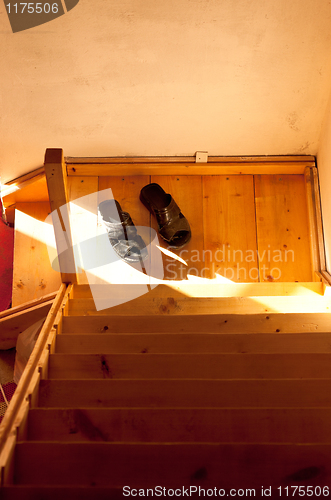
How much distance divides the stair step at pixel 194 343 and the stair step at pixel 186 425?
1.26 ft

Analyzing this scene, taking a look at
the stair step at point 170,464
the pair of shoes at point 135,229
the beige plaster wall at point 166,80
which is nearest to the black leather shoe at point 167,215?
the pair of shoes at point 135,229

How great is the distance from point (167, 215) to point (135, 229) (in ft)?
0.90

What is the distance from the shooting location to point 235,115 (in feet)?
8.16

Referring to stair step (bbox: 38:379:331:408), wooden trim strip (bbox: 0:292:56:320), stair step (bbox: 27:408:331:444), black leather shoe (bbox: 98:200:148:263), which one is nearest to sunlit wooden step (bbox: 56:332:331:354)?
stair step (bbox: 38:379:331:408)

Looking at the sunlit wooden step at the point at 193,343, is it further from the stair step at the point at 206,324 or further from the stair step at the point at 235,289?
the stair step at the point at 235,289

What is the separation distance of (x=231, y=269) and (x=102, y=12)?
5.74 ft

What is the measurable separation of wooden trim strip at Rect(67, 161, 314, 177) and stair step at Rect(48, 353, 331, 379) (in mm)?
1705

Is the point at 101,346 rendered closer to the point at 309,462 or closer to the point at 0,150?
the point at 309,462

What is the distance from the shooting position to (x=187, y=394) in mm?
1233

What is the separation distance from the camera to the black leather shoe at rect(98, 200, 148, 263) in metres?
2.59

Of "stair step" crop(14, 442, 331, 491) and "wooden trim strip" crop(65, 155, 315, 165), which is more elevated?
"wooden trim strip" crop(65, 155, 315, 165)

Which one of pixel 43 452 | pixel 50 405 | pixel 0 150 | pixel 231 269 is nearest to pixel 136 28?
pixel 0 150

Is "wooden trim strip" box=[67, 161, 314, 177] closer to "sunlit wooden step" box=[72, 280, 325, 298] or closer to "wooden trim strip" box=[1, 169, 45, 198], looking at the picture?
"wooden trim strip" box=[1, 169, 45, 198]

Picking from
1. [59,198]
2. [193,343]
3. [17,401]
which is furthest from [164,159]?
[17,401]
